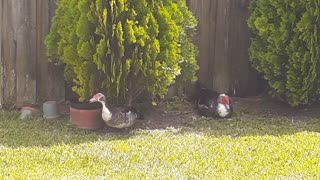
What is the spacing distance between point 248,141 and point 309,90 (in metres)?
1.21

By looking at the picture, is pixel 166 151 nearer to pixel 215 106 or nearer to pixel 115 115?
pixel 115 115

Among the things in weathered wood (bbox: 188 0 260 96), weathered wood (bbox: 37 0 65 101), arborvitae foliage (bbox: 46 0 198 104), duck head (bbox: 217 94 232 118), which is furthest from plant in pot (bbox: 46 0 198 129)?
weathered wood (bbox: 188 0 260 96)

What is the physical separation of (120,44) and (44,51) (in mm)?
1185

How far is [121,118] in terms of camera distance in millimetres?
5016

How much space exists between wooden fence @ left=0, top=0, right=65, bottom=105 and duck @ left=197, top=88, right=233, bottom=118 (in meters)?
1.57

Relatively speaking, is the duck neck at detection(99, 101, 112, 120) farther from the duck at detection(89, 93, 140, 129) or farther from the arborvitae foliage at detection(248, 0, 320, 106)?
the arborvitae foliage at detection(248, 0, 320, 106)

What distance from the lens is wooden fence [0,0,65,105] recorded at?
18.7 feet

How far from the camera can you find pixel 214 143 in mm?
4793

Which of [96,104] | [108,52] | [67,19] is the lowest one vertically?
[96,104]

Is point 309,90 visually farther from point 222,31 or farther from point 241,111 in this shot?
point 222,31

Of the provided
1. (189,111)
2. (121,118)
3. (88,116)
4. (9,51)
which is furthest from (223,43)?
(9,51)

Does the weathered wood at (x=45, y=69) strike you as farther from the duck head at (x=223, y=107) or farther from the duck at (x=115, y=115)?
the duck head at (x=223, y=107)

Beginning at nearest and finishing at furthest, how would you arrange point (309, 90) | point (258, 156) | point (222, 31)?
1. point (258, 156)
2. point (309, 90)
3. point (222, 31)

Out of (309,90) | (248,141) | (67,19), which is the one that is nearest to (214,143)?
(248,141)
